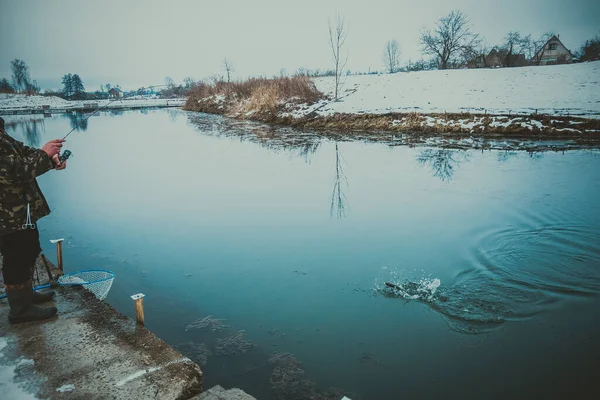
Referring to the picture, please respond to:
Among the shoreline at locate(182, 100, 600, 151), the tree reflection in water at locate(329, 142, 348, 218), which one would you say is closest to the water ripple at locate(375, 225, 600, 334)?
the tree reflection in water at locate(329, 142, 348, 218)

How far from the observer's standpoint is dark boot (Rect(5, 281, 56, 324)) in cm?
356

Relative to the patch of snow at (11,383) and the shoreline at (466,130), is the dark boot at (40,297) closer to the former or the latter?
the patch of snow at (11,383)

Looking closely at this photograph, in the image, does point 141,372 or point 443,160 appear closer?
point 141,372

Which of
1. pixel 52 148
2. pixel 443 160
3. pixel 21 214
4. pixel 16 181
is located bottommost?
pixel 443 160

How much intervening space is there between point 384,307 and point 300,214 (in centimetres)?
367

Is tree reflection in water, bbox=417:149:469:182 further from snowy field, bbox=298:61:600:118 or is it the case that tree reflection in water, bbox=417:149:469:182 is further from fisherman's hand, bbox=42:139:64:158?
fisherman's hand, bbox=42:139:64:158

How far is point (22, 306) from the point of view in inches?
143

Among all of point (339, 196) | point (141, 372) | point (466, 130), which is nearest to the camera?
point (141, 372)

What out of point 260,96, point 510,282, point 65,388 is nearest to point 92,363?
point 65,388

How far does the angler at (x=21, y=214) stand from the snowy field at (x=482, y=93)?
2152cm

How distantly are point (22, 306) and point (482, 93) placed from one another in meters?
27.9

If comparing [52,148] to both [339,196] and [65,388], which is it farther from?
[339,196]

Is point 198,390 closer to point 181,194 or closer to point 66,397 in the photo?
point 66,397

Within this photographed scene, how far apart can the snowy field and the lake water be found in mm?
10966
